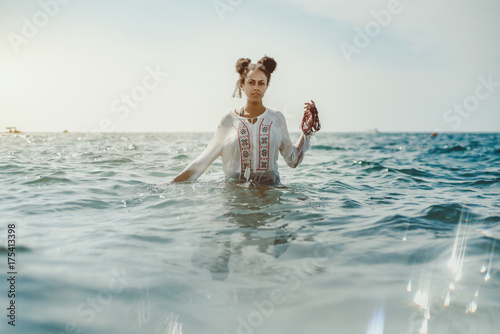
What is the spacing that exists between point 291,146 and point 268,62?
1.39m

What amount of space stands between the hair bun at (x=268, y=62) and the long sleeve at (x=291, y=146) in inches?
30.2

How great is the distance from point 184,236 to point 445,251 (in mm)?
2455

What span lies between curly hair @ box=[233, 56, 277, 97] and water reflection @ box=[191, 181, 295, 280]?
1825 millimetres

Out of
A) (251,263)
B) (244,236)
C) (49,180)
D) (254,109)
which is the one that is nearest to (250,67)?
(254,109)

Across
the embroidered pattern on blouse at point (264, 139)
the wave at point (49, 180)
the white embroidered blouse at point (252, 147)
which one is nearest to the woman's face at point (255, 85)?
the white embroidered blouse at point (252, 147)

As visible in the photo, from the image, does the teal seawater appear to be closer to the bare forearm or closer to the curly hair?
the bare forearm

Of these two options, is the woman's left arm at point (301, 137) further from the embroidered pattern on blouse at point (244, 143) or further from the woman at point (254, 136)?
the embroidered pattern on blouse at point (244, 143)

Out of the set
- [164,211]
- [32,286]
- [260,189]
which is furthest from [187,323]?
[260,189]

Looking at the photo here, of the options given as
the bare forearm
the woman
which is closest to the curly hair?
the woman

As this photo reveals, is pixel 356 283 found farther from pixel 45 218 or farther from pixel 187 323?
pixel 45 218

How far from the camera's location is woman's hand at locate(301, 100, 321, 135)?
561 centimetres

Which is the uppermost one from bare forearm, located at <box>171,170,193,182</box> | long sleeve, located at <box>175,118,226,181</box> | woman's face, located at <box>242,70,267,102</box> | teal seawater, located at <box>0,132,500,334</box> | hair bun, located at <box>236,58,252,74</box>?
hair bun, located at <box>236,58,252,74</box>

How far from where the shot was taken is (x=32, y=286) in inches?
100

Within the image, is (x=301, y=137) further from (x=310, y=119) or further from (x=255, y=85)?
(x=255, y=85)
